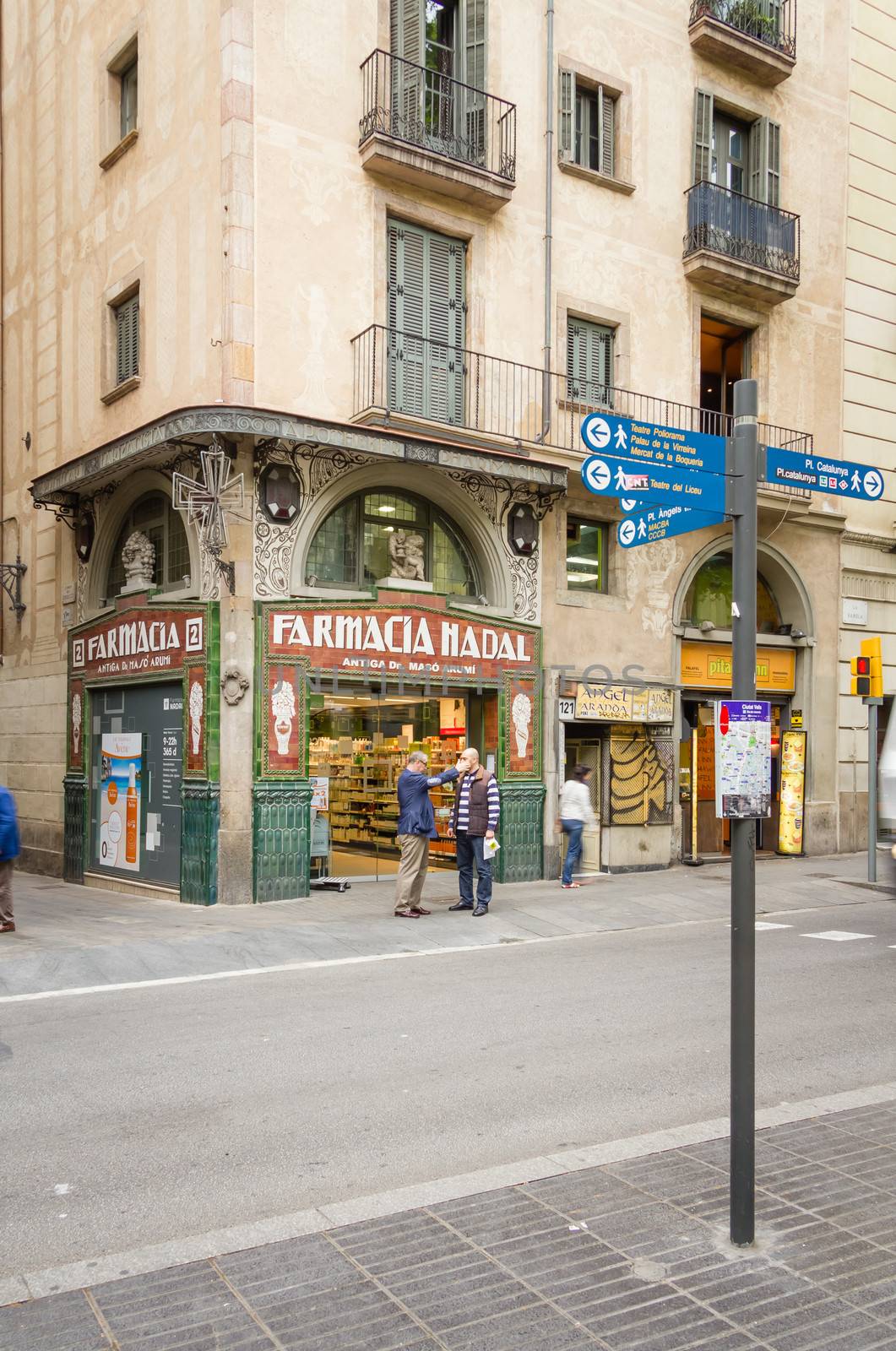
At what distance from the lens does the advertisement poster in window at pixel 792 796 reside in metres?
18.4

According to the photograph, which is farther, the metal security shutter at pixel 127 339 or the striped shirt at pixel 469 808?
the metal security shutter at pixel 127 339

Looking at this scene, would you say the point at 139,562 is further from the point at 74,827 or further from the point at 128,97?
the point at 128,97

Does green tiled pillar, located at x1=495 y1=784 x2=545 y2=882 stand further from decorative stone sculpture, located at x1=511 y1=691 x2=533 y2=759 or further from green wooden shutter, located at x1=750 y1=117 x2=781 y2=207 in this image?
green wooden shutter, located at x1=750 y1=117 x2=781 y2=207

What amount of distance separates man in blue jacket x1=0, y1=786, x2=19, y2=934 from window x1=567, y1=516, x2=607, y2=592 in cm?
862

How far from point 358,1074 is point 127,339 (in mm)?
12506

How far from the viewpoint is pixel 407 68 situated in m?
14.5

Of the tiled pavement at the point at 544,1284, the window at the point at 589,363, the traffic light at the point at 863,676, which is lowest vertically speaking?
the tiled pavement at the point at 544,1284

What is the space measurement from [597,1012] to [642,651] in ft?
31.4

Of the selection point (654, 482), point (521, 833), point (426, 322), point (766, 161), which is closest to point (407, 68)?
point (426, 322)

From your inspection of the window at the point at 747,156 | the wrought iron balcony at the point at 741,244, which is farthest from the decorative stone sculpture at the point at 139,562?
the window at the point at 747,156

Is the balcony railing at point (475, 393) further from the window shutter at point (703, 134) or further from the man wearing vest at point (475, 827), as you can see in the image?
the man wearing vest at point (475, 827)

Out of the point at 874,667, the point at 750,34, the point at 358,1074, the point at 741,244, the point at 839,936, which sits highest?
the point at 750,34

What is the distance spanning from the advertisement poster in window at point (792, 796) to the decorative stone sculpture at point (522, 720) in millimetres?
5567

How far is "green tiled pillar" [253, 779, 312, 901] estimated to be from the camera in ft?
42.8
